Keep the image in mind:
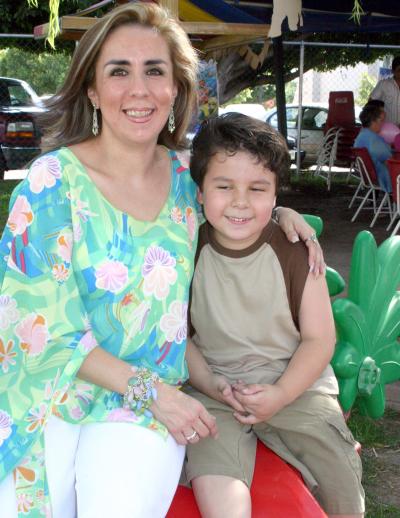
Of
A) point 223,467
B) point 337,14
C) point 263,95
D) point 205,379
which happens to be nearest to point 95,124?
point 205,379

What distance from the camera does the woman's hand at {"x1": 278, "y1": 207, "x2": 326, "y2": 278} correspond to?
206cm

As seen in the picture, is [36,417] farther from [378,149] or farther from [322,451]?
[378,149]

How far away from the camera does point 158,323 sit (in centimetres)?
193

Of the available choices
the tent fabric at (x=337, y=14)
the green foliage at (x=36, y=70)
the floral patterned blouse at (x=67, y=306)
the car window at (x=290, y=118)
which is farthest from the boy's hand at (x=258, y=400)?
the green foliage at (x=36, y=70)

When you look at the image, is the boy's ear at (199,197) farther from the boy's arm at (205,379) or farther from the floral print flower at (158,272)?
the boy's arm at (205,379)

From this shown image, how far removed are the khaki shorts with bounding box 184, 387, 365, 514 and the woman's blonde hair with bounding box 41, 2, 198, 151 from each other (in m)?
0.89

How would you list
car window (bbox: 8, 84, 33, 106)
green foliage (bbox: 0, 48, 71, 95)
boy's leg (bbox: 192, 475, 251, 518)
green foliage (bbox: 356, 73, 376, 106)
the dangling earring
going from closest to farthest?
boy's leg (bbox: 192, 475, 251, 518) < the dangling earring < car window (bbox: 8, 84, 33, 106) < green foliage (bbox: 0, 48, 71, 95) < green foliage (bbox: 356, 73, 376, 106)

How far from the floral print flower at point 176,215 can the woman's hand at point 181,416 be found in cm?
47

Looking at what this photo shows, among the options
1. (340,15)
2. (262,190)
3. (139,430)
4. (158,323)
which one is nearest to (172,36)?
(262,190)

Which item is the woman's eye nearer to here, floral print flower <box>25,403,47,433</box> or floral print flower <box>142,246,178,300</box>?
floral print flower <box>142,246,178,300</box>

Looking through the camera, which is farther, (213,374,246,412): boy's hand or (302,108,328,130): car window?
(302,108,328,130): car window

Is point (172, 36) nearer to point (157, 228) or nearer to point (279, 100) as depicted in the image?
point (157, 228)

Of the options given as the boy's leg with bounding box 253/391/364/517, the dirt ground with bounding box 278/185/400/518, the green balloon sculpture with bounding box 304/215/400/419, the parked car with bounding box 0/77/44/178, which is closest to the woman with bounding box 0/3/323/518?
the boy's leg with bounding box 253/391/364/517

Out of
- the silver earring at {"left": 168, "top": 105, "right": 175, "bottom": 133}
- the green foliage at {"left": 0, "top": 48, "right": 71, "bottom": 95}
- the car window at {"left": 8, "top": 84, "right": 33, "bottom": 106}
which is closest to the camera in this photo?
the silver earring at {"left": 168, "top": 105, "right": 175, "bottom": 133}
